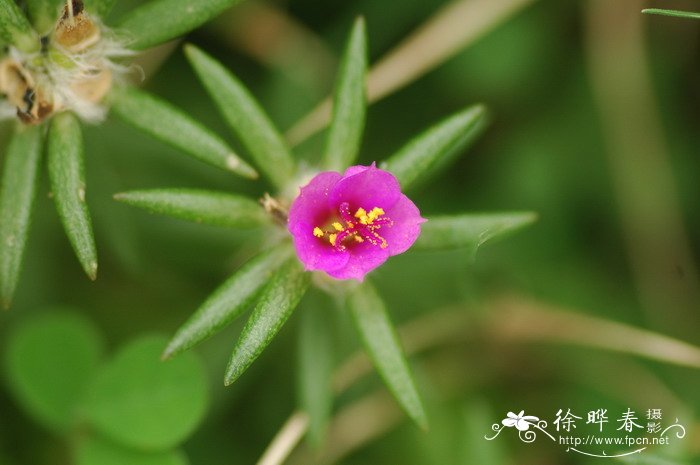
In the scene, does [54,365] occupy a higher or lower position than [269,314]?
higher

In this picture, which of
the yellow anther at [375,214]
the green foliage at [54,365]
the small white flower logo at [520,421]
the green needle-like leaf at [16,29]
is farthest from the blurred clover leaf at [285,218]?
the small white flower logo at [520,421]

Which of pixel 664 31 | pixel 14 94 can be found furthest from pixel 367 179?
pixel 664 31

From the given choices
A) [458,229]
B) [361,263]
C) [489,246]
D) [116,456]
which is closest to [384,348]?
[361,263]

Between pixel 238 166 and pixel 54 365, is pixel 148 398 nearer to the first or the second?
pixel 54 365

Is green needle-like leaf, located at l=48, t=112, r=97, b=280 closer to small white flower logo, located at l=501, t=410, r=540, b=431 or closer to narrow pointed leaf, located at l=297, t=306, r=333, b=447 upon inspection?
narrow pointed leaf, located at l=297, t=306, r=333, b=447

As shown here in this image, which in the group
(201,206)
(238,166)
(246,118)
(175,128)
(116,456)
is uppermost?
(246,118)

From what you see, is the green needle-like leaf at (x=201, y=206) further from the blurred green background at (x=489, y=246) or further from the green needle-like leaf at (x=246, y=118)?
the blurred green background at (x=489, y=246)
